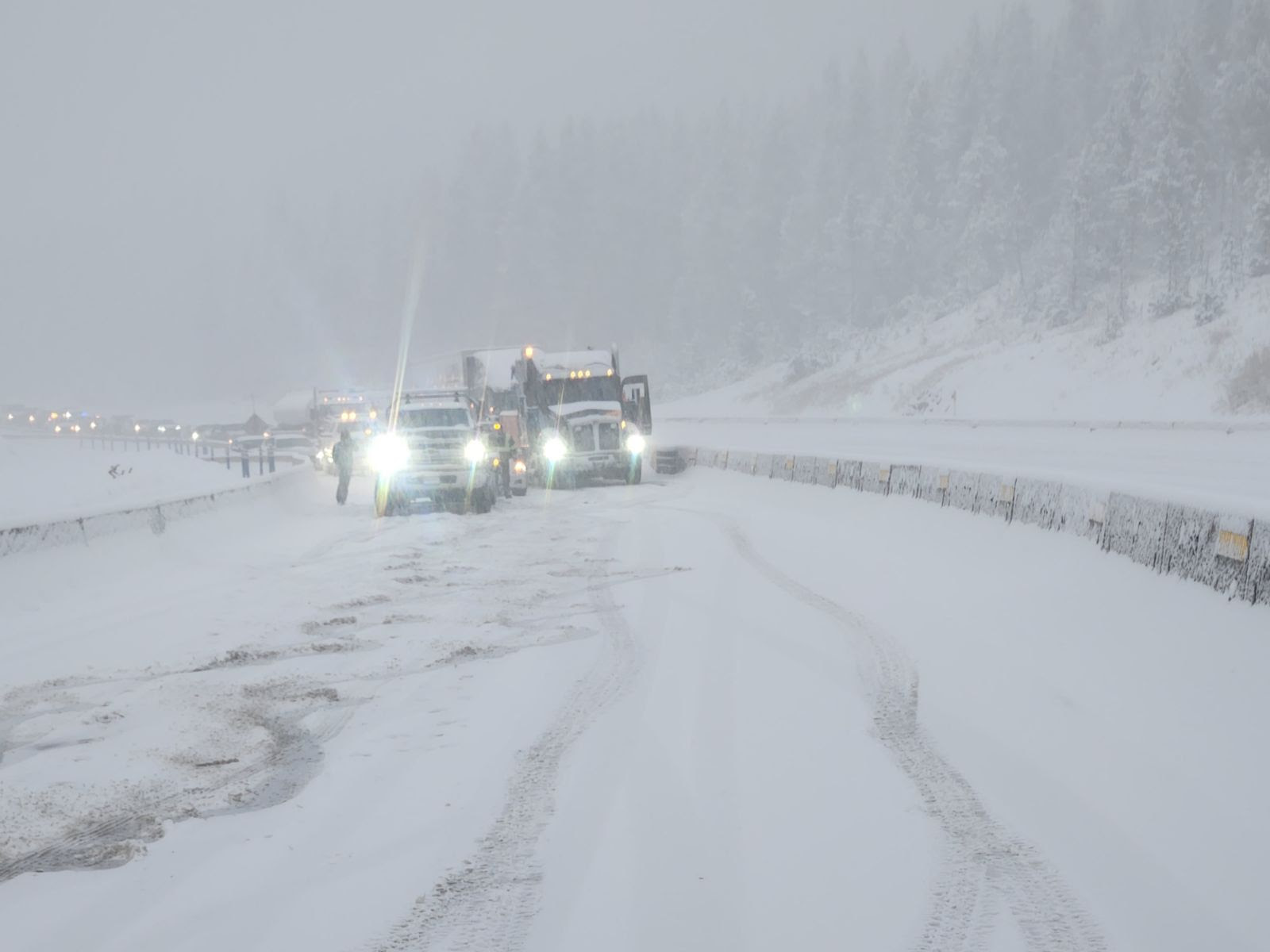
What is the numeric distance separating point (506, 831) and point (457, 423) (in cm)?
1927

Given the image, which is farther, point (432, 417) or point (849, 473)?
point (432, 417)

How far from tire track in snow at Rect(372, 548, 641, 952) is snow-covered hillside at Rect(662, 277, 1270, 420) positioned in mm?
33364

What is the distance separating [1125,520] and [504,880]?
6331mm

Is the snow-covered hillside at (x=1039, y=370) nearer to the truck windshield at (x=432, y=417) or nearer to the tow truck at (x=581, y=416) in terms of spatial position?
the tow truck at (x=581, y=416)

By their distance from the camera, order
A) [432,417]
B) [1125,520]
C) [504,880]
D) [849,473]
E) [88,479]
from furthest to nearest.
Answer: [88,479], [432,417], [849,473], [1125,520], [504,880]

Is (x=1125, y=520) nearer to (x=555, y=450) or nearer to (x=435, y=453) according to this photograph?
(x=435, y=453)

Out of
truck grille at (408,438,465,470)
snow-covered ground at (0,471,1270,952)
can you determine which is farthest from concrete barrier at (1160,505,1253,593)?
truck grille at (408,438,465,470)

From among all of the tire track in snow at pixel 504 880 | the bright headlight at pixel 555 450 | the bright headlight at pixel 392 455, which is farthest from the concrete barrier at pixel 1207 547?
the bright headlight at pixel 555 450

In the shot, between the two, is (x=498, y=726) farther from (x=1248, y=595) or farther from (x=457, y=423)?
(x=457, y=423)

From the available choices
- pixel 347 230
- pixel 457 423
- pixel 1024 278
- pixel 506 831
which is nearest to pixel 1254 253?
pixel 1024 278

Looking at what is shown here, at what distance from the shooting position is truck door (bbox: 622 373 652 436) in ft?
98.3

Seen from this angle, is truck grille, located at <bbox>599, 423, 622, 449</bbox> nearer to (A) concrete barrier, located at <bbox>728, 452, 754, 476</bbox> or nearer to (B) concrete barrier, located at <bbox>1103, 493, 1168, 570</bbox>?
(A) concrete barrier, located at <bbox>728, 452, 754, 476</bbox>

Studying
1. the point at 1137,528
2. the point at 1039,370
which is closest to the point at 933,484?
the point at 1137,528

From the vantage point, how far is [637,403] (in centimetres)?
3019
